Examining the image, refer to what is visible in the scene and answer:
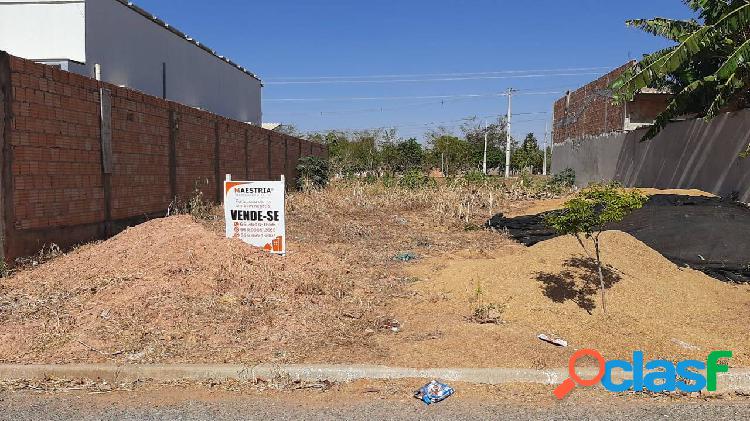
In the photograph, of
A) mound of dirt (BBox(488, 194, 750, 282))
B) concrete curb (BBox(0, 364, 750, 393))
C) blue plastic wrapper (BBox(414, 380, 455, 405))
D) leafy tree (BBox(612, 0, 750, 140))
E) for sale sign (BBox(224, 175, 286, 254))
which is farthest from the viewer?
leafy tree (BBox(612, 0, 750, 140))

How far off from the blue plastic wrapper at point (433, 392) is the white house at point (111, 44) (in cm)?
1540

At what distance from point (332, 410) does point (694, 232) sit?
301 inches

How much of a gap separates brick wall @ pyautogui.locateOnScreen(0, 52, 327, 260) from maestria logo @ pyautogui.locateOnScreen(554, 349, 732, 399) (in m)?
6.89

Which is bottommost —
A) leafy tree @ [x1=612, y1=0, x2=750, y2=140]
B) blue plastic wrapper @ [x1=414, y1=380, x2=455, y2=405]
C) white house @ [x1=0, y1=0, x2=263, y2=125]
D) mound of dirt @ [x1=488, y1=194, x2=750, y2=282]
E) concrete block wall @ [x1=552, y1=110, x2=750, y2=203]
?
blue plastic wrapper @ [x1=414, y1=380, x2=455, y2=405]

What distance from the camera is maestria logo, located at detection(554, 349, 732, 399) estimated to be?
451 cm

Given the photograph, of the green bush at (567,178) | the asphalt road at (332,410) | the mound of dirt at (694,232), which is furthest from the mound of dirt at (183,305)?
the green bush at (567,178)

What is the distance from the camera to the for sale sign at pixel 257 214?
27.0 ft

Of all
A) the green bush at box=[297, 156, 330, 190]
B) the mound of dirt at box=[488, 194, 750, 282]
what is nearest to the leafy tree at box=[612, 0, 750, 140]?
the mound of dirt at box=[488, 194, 750, 282]

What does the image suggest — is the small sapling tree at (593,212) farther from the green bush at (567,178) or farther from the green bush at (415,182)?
the green bush at (567,178)

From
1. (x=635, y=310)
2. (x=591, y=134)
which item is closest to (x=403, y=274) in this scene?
(x=635, y=310)

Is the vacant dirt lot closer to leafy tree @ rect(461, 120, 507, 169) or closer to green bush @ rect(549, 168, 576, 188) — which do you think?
green bush @ rect(549, 168, 576, 188)

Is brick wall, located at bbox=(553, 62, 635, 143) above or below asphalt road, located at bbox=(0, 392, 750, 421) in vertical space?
above

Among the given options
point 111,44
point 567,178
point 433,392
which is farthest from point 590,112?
point 433,392

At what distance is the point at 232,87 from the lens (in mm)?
31938
